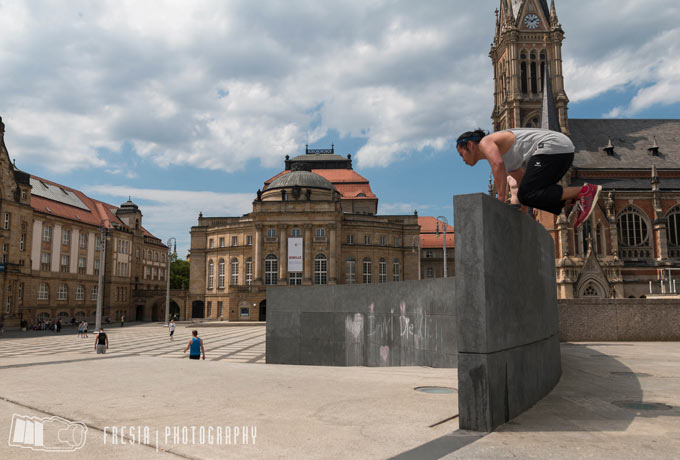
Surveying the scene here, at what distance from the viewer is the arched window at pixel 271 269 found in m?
67.9

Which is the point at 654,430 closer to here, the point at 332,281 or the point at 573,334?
the point at 573,334

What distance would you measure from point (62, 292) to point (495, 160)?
6855 centimetres

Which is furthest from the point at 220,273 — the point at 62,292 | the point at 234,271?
the point at 62,292

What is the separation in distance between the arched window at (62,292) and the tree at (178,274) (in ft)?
127

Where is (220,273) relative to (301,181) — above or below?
below

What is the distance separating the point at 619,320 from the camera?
67.2 feet

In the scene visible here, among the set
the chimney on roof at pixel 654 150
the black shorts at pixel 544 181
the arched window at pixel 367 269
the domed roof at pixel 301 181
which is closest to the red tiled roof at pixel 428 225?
the arched window at pixel 367 269

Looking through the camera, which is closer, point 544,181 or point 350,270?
point 544,181

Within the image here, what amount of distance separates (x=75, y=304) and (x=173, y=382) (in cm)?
6368

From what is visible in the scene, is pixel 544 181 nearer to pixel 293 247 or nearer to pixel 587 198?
pixel 587 198

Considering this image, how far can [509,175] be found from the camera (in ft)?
25.6

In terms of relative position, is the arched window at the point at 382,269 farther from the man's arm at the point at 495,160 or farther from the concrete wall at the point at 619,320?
the man's arm at the point at 495,160

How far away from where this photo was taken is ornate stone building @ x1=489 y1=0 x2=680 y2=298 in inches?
2041

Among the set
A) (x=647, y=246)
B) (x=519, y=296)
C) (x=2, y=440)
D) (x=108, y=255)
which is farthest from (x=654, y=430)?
(x=108, y=255)
